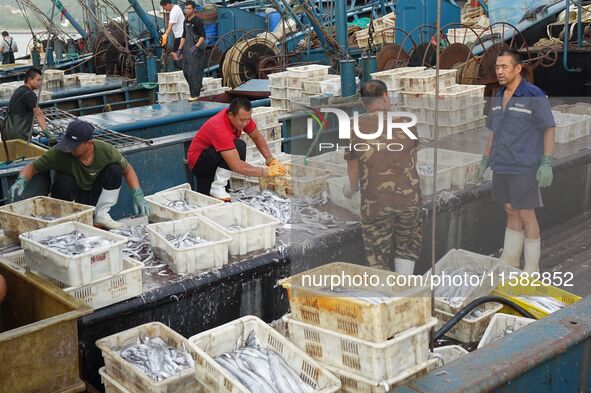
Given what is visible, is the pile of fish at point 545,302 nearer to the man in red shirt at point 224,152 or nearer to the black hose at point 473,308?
the black hose at point 473,308

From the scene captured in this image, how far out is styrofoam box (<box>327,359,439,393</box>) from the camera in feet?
10.6

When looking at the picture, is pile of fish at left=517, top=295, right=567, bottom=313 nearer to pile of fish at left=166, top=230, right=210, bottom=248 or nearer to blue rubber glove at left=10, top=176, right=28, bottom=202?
pile of fish at left=166, top=230, right=210, bottom=248

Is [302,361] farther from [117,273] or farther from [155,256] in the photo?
[155,256]

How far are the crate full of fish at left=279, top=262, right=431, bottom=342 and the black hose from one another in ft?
1.09

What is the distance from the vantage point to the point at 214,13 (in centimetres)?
1816

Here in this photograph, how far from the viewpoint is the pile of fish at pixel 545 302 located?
4188 mm

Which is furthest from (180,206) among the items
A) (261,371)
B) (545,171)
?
(545,171)

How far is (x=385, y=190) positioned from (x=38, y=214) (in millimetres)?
2708

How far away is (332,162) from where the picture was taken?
664 centimetres

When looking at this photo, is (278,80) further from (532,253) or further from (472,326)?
(472,326)

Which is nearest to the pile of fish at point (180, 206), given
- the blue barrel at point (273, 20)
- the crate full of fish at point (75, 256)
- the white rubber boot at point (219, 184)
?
the white rubber boot at point (219, 184)

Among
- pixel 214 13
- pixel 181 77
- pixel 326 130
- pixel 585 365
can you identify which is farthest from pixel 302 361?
pixel 214 13

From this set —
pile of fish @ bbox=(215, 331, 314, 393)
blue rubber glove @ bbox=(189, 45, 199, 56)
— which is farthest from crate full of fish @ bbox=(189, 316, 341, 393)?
blue rubber glove @ bbox=(189, 45, 199, 56)

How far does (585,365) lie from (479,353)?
25.7 inches
